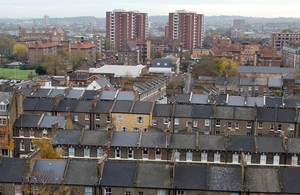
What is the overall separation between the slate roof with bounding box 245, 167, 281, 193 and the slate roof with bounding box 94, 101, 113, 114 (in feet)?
100.0

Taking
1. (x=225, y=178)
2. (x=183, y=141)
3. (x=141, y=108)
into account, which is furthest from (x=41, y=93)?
(x=225, y=178)

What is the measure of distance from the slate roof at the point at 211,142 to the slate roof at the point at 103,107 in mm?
18876

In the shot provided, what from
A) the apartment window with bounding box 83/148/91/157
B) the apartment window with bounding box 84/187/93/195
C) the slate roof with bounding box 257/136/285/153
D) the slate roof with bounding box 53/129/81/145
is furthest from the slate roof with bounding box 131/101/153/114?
the apartment window with bounding box 84/187/93/195

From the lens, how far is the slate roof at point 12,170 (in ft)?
132

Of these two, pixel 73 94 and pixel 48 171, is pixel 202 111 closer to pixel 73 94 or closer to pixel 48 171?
pixel 73 94

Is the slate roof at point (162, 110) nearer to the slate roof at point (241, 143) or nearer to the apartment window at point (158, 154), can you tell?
the apartment window at point (158, 154)

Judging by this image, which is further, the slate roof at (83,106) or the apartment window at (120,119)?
the slate roof at (83,106)

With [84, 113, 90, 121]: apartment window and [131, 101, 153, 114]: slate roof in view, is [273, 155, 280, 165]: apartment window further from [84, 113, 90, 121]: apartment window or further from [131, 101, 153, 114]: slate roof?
[84, 113, 90, 121]: apartment window

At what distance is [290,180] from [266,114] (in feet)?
85.3

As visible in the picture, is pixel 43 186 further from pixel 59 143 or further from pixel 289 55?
pixel 289 55

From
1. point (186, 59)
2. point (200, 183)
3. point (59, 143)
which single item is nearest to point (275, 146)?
point (200, 183)

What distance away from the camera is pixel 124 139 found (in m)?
51.8

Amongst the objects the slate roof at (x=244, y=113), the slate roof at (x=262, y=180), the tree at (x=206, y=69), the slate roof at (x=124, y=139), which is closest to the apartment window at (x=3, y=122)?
the slate roof at (x=124, y=139)

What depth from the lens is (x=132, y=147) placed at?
2005 inches
